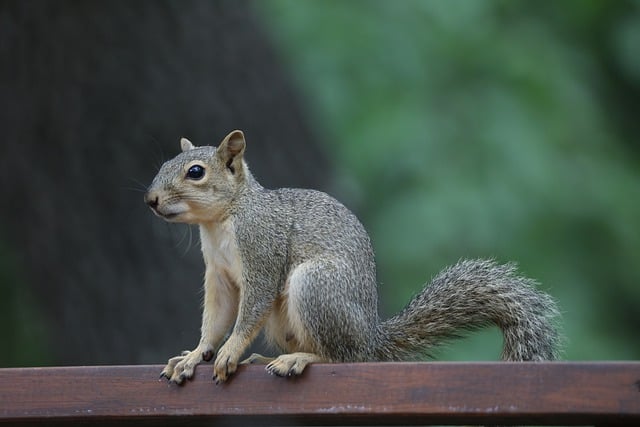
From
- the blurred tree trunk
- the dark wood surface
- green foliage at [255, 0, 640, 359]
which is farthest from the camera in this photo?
green foliage at [255, 0, 640, 359]

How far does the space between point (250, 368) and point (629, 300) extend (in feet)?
13.4

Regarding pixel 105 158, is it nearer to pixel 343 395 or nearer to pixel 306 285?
pixel 306 285

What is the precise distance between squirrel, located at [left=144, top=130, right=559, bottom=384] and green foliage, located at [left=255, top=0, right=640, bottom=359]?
216cm

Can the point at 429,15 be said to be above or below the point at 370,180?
above

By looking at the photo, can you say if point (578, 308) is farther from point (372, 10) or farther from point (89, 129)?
point (89, 129)

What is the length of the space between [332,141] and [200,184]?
8.19 feet

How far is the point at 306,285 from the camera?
2660mm

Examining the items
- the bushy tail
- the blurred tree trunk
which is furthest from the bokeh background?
the bushy tail

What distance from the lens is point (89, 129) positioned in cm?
427

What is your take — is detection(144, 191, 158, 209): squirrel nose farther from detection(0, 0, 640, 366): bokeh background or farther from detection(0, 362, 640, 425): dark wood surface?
detection(0, 0, 640, 366): bokeh background

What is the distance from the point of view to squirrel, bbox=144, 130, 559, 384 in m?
2.68

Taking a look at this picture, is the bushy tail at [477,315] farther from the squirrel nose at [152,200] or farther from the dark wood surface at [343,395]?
the squirrel nose at [152,200]

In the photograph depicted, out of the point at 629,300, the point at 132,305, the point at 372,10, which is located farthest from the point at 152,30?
the point at 629,300

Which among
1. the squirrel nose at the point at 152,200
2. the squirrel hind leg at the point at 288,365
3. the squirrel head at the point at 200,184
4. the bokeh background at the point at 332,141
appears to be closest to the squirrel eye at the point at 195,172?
the squirrel head at the point at 200,184
